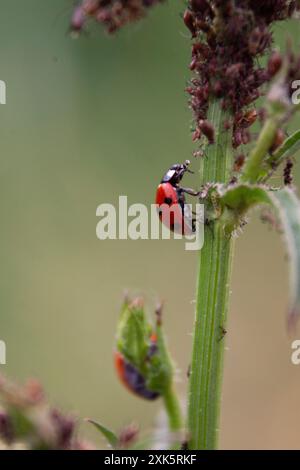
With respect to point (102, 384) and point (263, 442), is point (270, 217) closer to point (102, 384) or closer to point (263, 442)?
point (263, 442)

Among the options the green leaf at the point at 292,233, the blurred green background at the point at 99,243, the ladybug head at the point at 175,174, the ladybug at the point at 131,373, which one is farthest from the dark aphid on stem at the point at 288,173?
the blurred green background at the point at 99,243

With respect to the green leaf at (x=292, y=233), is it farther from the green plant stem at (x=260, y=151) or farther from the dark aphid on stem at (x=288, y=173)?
the dark aphid on stem at (x=288, y=173)

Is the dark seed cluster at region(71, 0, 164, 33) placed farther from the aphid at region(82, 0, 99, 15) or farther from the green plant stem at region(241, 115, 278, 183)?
the green plant stem at region(241, 115, 278, 183)

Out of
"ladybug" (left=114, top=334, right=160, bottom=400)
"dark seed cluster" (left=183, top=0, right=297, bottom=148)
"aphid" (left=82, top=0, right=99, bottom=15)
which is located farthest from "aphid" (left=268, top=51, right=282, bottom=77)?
"ladybug" (left=114, top=334, right=160, bottom=400)

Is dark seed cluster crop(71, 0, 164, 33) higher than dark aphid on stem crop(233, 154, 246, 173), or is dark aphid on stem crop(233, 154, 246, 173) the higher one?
dark seed cluster crop(71, 0, 164, 33)

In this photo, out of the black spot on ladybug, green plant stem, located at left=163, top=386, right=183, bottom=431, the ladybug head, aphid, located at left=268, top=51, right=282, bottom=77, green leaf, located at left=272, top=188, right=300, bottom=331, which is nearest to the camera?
green leaf, located at left=272, top=188, right=300, bottom=331

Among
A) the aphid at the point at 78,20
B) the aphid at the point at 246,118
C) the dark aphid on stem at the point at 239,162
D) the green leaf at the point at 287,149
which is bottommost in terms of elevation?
the dark aphid on stem at the point at 239,162
